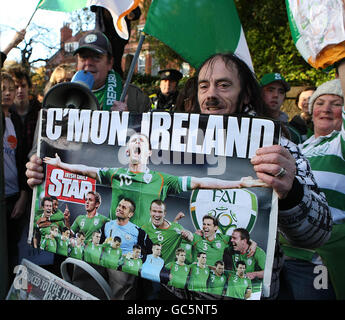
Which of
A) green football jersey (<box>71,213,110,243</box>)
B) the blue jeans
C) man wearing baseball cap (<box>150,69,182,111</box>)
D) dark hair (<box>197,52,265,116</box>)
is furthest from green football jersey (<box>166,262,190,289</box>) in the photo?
man wearing baseball cap (<box>150,69,182,111</box>)

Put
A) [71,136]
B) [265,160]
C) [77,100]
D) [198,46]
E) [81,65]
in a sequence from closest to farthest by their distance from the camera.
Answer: [265,160] → [71,136] → [77,100] → [198,46] → [81,65]

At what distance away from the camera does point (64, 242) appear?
186 cm

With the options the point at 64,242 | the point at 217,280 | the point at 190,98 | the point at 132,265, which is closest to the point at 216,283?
the point at 217,280

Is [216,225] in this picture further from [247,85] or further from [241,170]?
[247,85]

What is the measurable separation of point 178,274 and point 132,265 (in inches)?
7.9

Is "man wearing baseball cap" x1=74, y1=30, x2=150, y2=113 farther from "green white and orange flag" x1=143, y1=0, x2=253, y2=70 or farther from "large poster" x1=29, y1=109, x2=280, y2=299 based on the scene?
"large poster" x1=29, y1=109, x2=280, y2=299

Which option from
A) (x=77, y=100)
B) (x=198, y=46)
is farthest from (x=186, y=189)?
(x=198, y=46)

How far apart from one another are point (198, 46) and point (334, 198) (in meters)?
1.40

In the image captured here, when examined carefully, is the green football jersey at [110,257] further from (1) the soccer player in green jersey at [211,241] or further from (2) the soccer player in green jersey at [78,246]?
(1) the soccer player in green jersey at [211,241]

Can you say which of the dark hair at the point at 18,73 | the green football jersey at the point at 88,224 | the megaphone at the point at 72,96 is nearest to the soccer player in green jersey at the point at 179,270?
the green football jersey at the point at 88,224

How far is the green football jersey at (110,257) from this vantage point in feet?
5.72

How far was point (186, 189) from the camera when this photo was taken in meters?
1.64

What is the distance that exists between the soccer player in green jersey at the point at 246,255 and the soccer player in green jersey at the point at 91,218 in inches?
22.2

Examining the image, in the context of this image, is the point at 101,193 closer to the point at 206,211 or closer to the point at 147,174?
the point at 147,174
